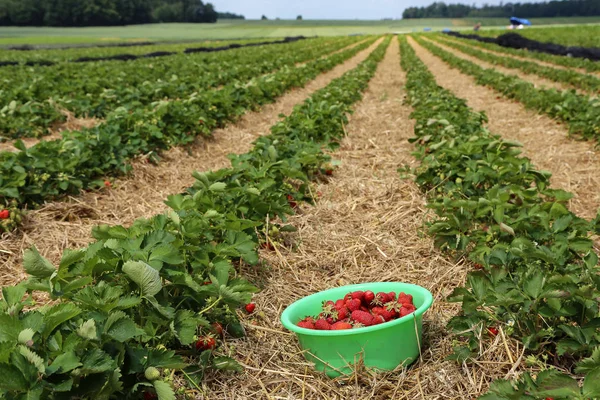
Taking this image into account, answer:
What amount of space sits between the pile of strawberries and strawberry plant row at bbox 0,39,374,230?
9.62ft

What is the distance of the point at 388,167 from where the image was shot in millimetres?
6172

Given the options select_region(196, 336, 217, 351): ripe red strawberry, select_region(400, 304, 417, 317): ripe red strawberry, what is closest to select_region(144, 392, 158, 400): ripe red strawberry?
select_region(196, 336, 217, 351): ripe red strawberry

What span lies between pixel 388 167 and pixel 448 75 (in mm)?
13056

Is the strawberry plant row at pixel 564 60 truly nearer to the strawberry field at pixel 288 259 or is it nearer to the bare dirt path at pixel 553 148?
the bare dirt path at pixel 553 148

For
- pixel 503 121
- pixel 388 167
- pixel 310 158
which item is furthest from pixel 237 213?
pixel 503 121

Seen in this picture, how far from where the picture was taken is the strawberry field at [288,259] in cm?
196

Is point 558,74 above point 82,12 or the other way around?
the other way around

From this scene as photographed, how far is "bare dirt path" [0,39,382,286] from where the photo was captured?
4.09 m

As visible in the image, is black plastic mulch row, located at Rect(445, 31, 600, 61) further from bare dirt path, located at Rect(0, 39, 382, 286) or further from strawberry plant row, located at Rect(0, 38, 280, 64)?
strawberry plant row, located at Rect(0, 38, 280, 64)

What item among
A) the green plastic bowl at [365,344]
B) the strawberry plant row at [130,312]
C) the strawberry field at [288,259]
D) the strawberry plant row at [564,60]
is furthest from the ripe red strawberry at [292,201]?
the strawberry plant row at [564,60]

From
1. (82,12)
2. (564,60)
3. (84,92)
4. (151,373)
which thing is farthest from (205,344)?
(82,12)

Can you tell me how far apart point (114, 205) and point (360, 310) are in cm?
338

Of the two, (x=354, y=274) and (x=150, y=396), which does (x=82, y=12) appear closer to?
(x=354, y=274)

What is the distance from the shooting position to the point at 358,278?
354 centimetres
